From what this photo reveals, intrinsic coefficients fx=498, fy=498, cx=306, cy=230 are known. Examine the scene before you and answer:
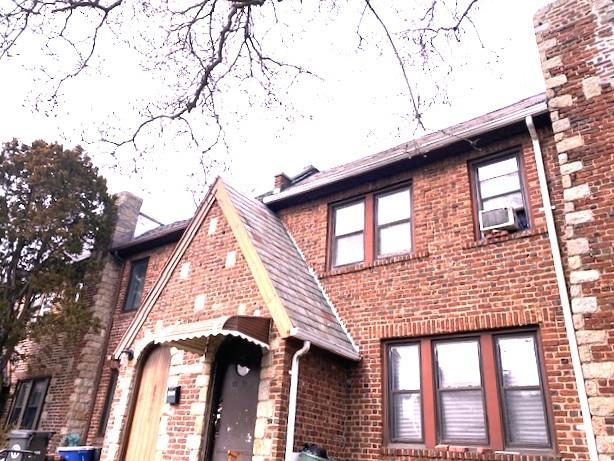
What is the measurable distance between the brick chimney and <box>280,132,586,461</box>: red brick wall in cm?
40

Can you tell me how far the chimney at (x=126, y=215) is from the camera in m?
15.6

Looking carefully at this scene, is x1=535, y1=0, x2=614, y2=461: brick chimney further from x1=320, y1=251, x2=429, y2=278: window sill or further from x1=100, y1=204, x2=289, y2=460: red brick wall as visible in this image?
x1=100, y1=204, x2=289, y2=460: red brick wall

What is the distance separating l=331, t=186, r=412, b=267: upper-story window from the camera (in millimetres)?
8953

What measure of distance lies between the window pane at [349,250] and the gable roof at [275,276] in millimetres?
644

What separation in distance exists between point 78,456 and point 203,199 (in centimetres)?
599

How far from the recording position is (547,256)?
700 cm

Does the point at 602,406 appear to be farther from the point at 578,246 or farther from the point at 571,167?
the point at 571,167

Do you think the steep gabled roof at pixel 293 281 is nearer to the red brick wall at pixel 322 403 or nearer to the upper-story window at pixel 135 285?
the red brick wall at pixel 322 403

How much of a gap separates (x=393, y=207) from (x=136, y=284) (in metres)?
8.39

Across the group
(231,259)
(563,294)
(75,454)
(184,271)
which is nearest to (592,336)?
(563,294)

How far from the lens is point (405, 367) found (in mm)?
7738

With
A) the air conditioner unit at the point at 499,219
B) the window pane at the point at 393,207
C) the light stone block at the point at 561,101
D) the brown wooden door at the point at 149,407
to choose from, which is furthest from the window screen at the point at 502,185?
the brown wooden door at the point at 149,407

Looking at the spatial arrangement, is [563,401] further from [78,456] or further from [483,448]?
[78,456]

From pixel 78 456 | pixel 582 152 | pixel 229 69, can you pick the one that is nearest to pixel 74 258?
pixel 78 456
